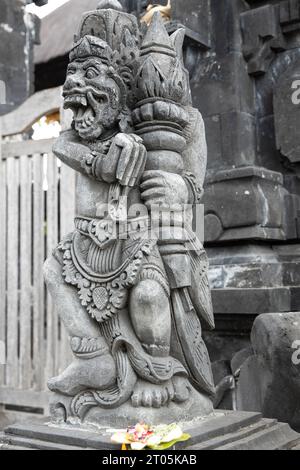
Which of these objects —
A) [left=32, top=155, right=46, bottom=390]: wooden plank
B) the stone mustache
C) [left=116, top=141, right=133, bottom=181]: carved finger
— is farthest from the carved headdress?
[left=32, top=155, right=46, bottom=390]: wooden plank

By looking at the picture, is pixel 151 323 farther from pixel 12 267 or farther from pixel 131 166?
pixel 12 267

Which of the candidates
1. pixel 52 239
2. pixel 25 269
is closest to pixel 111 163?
pixel 52 239

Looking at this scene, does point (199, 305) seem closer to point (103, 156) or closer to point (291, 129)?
point (103, 156)

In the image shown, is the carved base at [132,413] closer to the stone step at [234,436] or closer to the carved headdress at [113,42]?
the stone step at [234,436]

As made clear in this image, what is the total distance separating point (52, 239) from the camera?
19.4 ft

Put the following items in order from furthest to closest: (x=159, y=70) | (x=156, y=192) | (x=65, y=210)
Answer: (x=65, y=210), (x=159, y=70), (x=156, y=192)

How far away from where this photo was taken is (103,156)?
326 cm

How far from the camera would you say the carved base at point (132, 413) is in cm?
298

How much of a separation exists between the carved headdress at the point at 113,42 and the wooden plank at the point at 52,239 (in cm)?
258

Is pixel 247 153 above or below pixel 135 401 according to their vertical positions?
above

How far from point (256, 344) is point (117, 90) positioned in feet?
7.15

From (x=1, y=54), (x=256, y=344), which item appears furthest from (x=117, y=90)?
(x=1, y=54)

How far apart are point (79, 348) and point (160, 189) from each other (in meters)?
0.97

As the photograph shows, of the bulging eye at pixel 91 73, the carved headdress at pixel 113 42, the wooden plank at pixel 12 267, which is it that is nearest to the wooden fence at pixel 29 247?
the wooden plank at pixel 12 267
